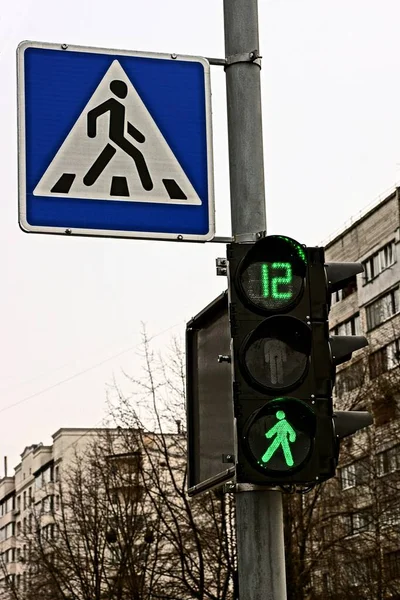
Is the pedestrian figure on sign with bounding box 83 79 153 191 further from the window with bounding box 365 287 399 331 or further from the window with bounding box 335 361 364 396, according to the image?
the window with bounding box 365 287 399 331

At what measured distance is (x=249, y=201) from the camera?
5.61 m

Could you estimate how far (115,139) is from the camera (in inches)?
223

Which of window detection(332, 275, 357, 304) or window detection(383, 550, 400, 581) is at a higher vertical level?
window detection(332, 275, 357, 304)

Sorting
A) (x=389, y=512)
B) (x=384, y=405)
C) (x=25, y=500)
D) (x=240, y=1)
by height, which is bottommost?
(x=240, y=1)

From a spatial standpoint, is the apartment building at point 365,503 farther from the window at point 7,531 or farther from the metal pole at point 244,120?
the window at point 7,531

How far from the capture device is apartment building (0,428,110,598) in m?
89.1

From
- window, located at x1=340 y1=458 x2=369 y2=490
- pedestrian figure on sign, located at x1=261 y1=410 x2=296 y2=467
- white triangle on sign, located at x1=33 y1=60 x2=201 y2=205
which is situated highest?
window, located at x1=340 y1=458 x2=369 y2=490

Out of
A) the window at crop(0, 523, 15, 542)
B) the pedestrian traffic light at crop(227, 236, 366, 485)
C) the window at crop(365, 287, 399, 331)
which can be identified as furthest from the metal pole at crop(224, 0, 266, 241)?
the window at crop(0, 523, 15, 542)

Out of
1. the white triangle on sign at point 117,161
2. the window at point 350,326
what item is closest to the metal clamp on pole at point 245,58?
the white triangle on sign at point 117,161

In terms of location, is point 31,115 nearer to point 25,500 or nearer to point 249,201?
point 249,201

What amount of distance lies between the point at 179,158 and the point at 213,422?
1.23 m

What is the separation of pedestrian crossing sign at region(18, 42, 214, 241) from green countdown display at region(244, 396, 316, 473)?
1015 mm

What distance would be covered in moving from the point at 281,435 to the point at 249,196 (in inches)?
45.8

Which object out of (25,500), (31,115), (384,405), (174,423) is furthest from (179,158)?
(25,500)
